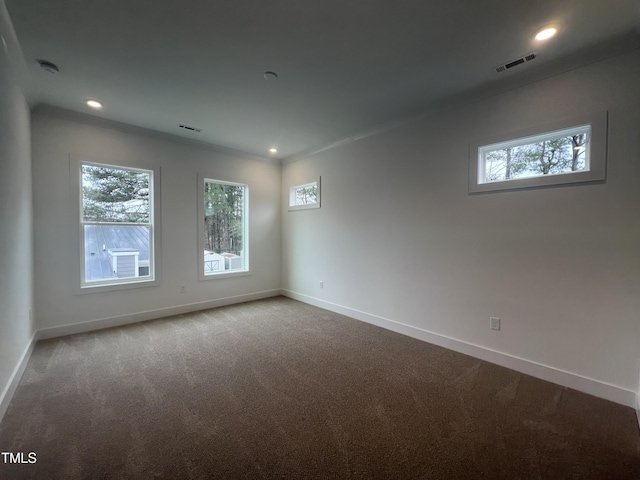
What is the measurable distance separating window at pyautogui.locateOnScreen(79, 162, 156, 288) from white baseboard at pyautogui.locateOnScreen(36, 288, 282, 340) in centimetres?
49

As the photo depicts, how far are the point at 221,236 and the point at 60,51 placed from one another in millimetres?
3037

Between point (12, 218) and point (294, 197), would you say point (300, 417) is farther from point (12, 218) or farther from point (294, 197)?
point (294, 197)

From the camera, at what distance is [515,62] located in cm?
235

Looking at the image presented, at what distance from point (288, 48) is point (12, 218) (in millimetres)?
2736

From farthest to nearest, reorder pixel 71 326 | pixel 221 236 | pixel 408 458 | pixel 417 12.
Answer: pixel 221 236, pixel 71 326, pixel 417 12, pixel 408 458

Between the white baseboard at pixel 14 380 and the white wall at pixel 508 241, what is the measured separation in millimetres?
3566

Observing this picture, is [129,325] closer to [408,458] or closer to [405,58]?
[408,458]

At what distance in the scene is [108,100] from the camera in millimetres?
3066

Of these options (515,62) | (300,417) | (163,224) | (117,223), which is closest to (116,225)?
(117,223)

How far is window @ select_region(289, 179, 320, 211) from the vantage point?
4.79 m

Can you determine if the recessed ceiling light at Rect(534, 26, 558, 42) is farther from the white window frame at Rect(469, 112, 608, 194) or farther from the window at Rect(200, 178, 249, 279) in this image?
the window at Rect(200, 178, 249, 279)

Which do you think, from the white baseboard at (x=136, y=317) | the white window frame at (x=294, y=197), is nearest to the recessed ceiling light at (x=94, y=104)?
the white baseboard at (x=136, y=317)

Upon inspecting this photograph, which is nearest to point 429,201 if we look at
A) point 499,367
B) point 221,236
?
point 499,367

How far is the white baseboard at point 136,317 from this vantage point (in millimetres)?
3354
